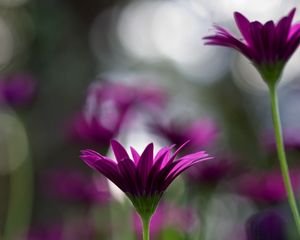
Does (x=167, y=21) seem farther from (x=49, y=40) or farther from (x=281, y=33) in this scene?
(x=281, y=33)

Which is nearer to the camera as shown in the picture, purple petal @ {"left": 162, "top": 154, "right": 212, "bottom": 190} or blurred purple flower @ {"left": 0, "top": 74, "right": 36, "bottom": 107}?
purple petal @ {"left": 162, "top": 154, "right": 212, "bottom": 190}

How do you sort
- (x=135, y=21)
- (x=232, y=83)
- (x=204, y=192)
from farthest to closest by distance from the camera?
(x=135, y=21) → (x=232, y=83) → (x=204, y=192)

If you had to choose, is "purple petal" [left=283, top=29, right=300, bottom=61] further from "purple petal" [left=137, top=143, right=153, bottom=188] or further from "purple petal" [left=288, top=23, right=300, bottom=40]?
"purple petal" [left=137, top=143, right=153, bottom=188]

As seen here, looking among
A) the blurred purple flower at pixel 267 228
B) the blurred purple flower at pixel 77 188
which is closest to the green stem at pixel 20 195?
the blurred purple flower at pixel 77 188

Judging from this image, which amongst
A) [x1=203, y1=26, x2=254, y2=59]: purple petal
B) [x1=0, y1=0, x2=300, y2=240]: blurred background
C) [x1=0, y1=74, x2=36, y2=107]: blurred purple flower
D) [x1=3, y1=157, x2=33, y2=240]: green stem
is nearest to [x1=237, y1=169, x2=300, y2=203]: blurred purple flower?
[x1=0, y1=0, x2=300, y2=240]: blurred background

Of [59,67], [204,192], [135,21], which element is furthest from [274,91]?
[135,21]

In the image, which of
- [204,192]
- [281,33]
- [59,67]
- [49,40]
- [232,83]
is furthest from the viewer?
[232,83]

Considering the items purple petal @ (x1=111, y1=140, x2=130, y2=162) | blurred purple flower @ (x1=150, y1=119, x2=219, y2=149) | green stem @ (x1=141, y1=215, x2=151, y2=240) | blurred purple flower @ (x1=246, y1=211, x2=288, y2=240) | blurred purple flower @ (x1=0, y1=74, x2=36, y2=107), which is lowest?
blurred purple flower @ (x1=246, y1=211, x2=288, y2=240)
